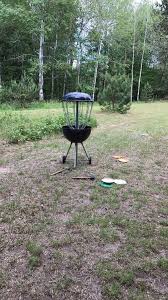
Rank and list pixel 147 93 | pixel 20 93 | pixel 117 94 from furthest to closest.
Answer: pixel 147 93 → pixel 20 93 → pixel 117 94

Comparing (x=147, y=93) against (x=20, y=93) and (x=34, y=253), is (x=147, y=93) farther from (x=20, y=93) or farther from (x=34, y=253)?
(x=34, y=253)

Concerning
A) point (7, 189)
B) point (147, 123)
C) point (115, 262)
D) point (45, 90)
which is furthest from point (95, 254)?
point (45, 90)

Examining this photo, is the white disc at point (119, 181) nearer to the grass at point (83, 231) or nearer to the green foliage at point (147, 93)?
the grass at point (83, 231)

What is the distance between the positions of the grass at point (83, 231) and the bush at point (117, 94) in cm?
677

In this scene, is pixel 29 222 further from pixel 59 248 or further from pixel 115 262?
pixel 115 262

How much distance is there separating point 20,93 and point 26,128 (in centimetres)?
Answer: 594

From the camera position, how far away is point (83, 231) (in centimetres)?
262

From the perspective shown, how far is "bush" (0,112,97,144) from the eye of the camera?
20.6ft

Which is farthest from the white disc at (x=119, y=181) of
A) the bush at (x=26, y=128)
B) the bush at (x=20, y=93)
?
the bush at (x=20, y=93)

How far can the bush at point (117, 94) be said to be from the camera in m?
11.3

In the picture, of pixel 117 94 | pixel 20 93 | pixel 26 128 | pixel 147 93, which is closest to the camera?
pixel 26 128

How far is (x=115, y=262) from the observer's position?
219 centimetres

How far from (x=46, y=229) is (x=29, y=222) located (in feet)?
0.68

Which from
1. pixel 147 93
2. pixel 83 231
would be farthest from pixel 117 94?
pixel 147 93
